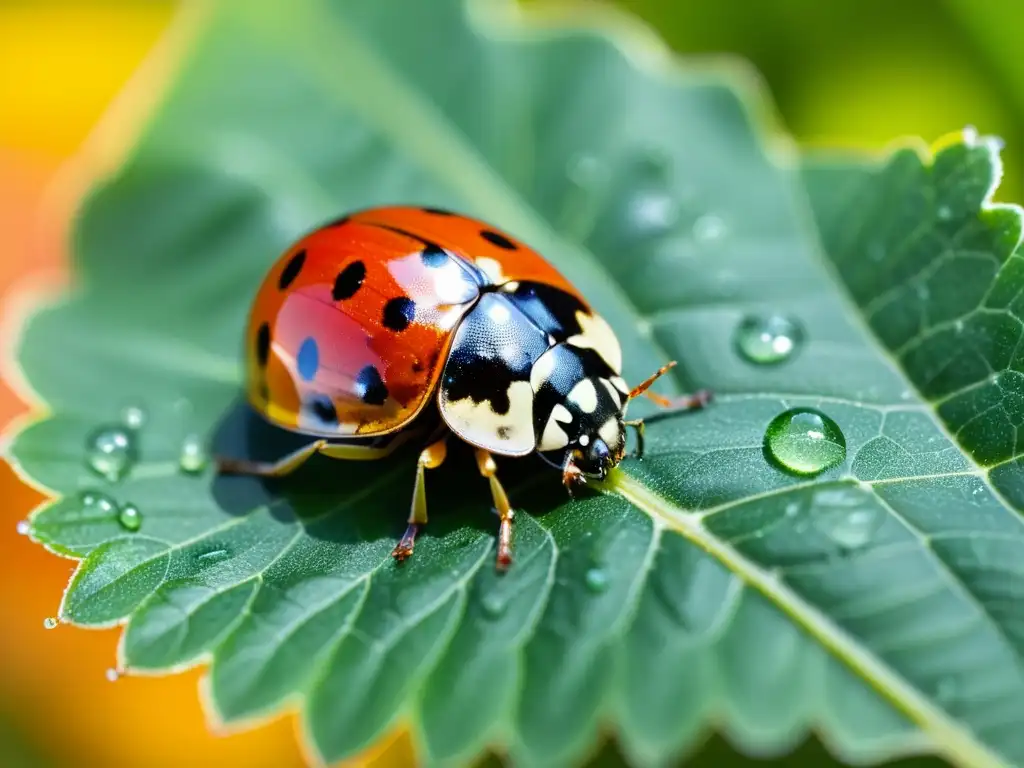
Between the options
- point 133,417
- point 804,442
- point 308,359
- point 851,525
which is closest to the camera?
point 851,525

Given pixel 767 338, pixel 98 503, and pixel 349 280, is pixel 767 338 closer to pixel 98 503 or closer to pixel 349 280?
pixel 349 280

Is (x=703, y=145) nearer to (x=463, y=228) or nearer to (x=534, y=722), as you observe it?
(x=463, y=228)

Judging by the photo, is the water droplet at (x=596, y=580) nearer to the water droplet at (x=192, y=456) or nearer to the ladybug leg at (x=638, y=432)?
the ladybug leg at (x=638, y=432)

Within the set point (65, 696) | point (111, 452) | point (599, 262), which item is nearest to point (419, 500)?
point (111, 452)

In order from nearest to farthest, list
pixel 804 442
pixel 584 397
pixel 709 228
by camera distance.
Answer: pixel 804 442
pixel 584 397
pixel 709 228

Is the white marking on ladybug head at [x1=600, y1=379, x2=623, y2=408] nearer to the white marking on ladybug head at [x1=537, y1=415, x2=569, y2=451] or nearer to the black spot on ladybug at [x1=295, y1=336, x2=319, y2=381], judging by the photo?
the white marking on ladybug head at [x1=537, y1=415, x2=569, y2=451]

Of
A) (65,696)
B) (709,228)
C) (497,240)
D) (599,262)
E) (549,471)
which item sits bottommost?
(65,696)

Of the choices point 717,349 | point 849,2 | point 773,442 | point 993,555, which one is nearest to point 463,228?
point 717,349
